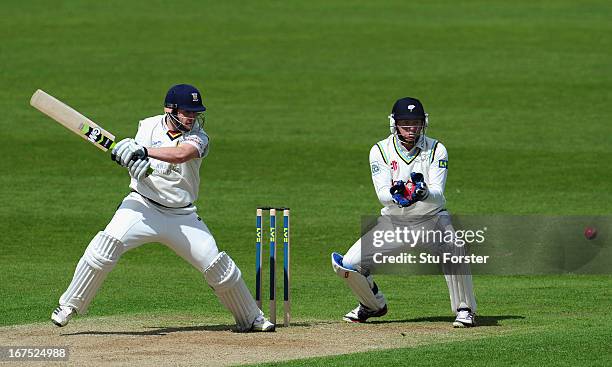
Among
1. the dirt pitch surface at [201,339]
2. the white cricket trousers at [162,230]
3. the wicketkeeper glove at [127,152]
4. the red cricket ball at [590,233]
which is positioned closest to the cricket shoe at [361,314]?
the dirt pitch surface at [201,339]

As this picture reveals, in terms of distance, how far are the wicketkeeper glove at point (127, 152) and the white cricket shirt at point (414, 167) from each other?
1.90 metres

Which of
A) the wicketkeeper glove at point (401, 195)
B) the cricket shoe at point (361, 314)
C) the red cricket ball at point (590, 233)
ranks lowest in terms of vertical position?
the cricket shoe at point (361, 314)

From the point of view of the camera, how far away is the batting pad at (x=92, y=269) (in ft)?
29.5

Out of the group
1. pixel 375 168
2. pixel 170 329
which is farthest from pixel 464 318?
pixel 170 329

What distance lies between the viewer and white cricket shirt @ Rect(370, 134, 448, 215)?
955 centimetres

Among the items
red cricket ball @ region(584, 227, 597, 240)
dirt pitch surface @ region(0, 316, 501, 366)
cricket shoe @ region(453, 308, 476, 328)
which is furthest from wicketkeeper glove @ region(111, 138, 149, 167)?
red cricket ball @ region(584, 227, 597, 240)

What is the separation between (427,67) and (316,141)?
4.62 metres

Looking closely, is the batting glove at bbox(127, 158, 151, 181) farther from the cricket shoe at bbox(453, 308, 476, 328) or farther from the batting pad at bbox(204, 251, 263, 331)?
the cricket shoe at bbox(453, 308, 476, 328)

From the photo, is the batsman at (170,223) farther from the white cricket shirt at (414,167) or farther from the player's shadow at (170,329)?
the white cricket shirt at (414,167)

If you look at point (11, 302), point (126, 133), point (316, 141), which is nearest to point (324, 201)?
point (316, 141)

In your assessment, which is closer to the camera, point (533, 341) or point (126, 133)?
point (533, 341)

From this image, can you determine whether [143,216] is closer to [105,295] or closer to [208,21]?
[105,295]

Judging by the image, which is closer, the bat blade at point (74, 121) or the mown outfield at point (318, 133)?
the bat blade at point (74, 121)

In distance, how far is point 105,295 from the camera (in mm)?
11211
